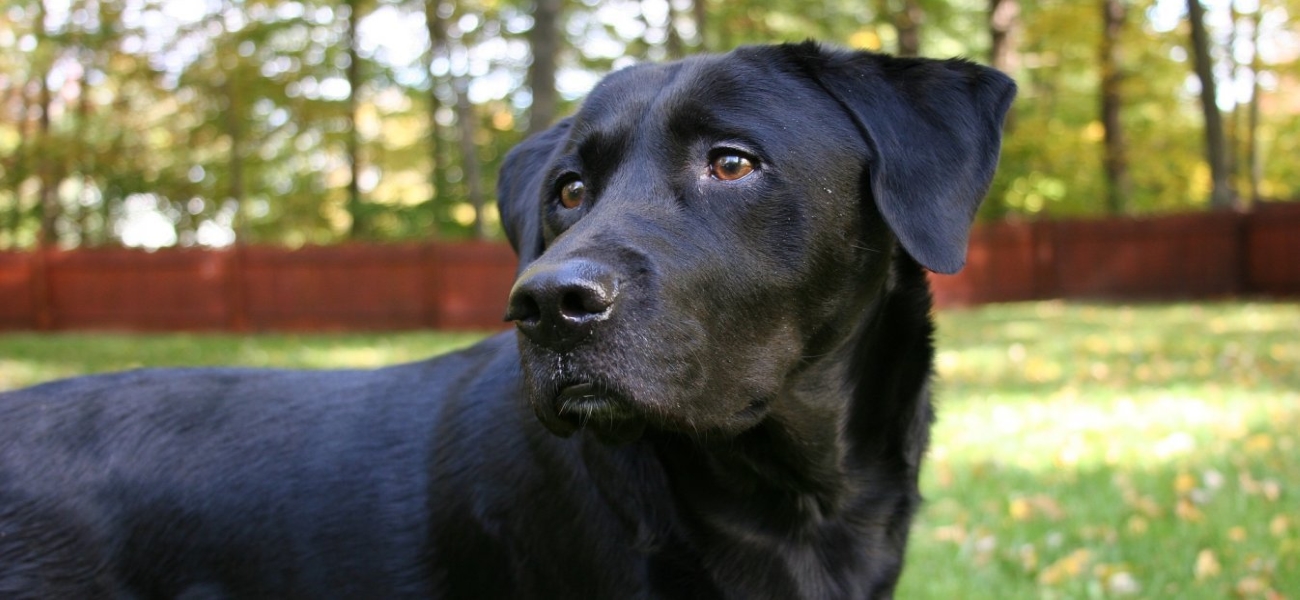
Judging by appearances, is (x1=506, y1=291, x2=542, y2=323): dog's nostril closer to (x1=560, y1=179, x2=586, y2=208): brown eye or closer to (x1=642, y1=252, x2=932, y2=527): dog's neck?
(x1=642, y1=252, x2=932, y2=527): dog's neck

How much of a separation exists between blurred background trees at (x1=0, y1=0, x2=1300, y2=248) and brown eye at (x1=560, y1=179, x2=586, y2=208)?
1828 centimetres

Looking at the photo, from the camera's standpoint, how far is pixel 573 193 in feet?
8.43

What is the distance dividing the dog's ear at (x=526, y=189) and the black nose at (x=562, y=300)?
87cm

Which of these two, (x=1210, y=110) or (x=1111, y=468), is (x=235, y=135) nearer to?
(x=1210, y=110)

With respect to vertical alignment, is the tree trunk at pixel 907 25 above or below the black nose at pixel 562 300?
above

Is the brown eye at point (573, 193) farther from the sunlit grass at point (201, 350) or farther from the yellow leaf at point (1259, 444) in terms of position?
the sunlit grass at point (201, 350)

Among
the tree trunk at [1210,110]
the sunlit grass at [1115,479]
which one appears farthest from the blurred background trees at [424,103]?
the sunlit grass at [1115,479]

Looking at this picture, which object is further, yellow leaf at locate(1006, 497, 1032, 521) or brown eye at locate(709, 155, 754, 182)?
yellow leaf at locate(1006, 497, 1032, 521)

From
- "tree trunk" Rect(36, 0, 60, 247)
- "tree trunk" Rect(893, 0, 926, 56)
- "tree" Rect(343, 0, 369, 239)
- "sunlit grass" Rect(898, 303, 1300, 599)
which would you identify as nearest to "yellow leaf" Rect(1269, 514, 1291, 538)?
"sunlit grass" Rect(898, 303, 1300, 599)

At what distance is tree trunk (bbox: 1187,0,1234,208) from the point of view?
69.9ft

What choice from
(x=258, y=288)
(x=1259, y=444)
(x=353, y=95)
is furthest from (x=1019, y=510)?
(x=353, y=95)

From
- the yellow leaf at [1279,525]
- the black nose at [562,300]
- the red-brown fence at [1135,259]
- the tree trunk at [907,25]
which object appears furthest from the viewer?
the tree trunk at [907,25]

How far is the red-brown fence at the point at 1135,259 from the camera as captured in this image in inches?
834

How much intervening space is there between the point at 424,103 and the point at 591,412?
29.0m
